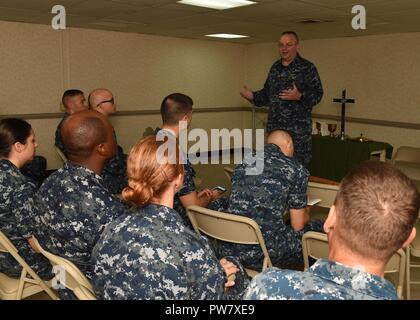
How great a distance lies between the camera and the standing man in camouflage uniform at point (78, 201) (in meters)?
1.71

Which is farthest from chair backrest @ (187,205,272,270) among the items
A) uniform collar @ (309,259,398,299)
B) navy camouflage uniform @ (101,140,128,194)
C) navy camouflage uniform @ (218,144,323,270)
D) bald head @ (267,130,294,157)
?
navy camouflage uniform @ (101,140,128,194)

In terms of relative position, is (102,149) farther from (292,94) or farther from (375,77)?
(375,77)

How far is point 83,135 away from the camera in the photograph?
1867mm

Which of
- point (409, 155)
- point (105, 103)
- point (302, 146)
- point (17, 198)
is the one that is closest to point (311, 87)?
point (302, 146)

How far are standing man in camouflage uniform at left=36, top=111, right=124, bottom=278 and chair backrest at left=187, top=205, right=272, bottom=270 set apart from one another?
568 mm

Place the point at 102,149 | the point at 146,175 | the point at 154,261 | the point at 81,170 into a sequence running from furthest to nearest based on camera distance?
the point at 102,149 → the point at 81,170 → the point at 146,175 → the point at 154,261

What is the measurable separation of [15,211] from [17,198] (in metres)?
0.07

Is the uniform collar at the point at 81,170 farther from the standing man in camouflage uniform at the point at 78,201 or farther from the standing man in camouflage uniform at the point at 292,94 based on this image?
the standing man in camouflage uniform at the point at 292,94

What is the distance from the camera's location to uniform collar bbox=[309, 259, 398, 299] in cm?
96

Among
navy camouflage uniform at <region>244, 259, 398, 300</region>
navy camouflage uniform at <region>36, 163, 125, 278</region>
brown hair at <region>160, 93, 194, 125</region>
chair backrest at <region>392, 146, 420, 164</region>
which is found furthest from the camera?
chair backrest at <region>392, 146, 420, 164</region>

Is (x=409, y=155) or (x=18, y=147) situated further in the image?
(x=409, y=155)

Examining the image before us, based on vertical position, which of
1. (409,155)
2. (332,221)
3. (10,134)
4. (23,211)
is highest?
(10,134)

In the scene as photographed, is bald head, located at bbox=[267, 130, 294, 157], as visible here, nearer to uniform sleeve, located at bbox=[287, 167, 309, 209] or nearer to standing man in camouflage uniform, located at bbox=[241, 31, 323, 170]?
uniform sleeve, located at bbox=[287, 167, 309, 209]
